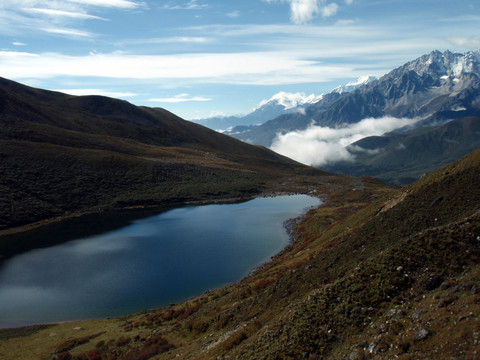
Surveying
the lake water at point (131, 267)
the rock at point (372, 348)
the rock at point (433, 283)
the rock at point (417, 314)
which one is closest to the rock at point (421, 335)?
the rock at point (417, 314)

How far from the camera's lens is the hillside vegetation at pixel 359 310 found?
55.1 feet

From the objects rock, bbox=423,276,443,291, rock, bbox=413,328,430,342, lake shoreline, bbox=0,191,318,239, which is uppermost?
rock, bbox=423,276,443,291

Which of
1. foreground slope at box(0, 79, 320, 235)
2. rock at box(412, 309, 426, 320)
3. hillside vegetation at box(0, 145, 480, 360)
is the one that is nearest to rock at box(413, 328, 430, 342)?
hillside vegetation at box(0, 145, 480, 360)

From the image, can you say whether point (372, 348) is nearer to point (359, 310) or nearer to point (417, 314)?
point (417, 314)

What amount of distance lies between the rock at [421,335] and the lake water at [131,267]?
40.6 m

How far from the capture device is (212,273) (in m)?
61.7

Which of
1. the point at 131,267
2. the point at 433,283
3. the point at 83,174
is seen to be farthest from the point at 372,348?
the point at 83,174

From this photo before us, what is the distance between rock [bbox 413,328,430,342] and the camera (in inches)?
622

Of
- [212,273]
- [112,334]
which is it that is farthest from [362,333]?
[212,273]

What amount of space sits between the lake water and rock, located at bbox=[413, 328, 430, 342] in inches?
1598

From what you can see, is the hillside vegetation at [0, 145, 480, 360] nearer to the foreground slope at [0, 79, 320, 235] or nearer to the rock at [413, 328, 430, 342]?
the rock at [413, 328, 430, 342]

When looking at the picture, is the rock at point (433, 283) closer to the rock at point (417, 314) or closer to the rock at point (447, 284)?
the rock at point (447, 284)

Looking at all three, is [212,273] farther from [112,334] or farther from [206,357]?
[206,357]

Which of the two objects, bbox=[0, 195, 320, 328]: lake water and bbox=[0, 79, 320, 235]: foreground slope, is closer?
bbox=[0, 195, 320, 328]: lake water
